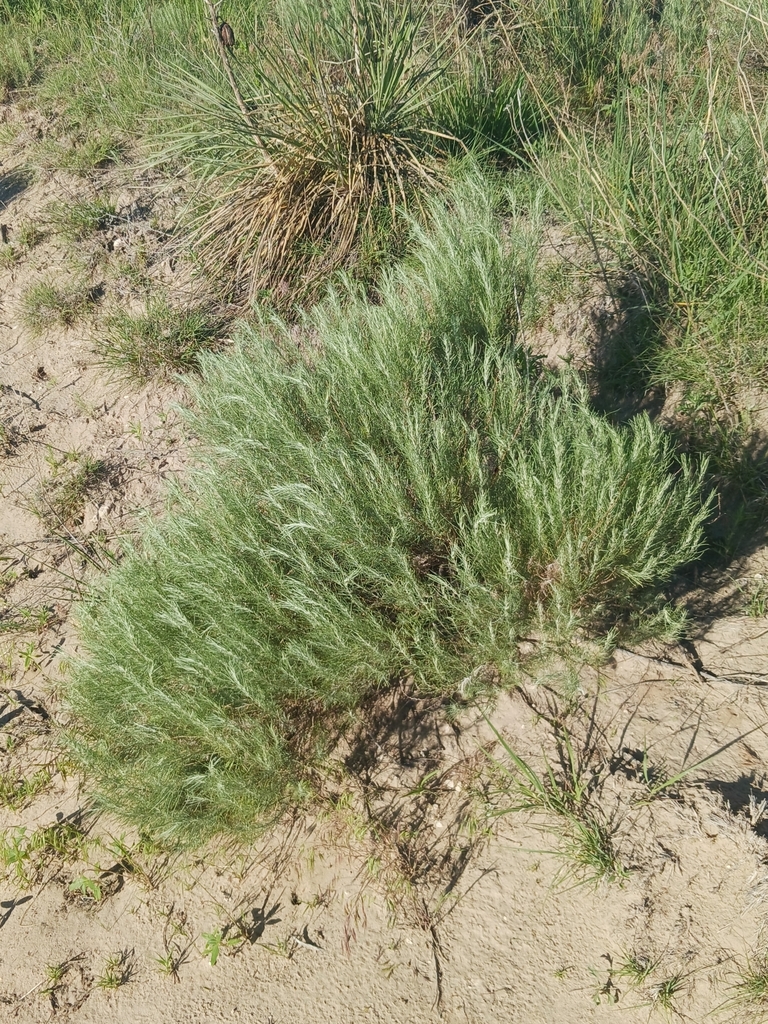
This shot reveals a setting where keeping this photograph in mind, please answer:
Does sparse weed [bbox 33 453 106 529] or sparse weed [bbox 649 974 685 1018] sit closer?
sparse weed [bbox 649 974 685 1018]

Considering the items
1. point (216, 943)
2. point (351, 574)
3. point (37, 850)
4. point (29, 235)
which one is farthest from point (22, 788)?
point (29, 235)

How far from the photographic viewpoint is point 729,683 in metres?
2.60

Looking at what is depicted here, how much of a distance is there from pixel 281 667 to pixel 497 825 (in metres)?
0.83

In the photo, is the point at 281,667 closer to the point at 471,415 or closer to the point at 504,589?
the point at 504,589

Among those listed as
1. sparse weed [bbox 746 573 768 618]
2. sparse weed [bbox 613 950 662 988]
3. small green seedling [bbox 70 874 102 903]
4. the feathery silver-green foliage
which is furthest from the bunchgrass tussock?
sparse weed [bbox 613 950 662 988]

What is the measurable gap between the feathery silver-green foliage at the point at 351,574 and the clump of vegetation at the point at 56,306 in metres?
2.31

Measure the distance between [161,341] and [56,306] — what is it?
0.91 meters

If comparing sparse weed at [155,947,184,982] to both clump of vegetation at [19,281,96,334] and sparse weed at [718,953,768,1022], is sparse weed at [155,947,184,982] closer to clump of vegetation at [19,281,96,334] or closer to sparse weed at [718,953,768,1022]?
sparse weed at [718,953,768,1022]

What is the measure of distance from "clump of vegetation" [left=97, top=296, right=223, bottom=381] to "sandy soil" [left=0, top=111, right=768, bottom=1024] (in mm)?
1923

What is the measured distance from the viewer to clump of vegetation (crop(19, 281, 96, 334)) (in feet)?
15.3

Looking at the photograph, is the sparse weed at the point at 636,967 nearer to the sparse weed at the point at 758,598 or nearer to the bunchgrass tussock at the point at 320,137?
the sparse weed at the point at 758,598

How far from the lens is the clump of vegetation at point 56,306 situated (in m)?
4.67

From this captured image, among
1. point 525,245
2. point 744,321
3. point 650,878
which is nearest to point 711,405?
point 744,321

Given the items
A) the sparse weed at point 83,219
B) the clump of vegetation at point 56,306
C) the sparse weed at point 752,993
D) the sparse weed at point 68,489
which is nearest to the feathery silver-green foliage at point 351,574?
the sparse weed at point 752,993
